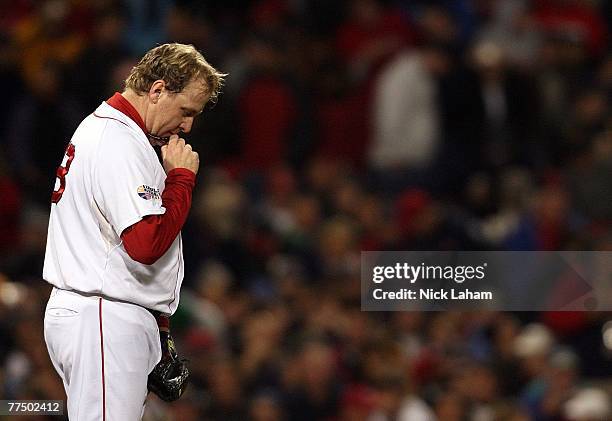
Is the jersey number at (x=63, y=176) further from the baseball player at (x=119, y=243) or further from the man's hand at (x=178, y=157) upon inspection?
the man's hand at (x=178, y=157)

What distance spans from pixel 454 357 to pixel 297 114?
2.29 metres

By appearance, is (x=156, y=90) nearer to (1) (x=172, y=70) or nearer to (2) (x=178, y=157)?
(1) (x=172, y=70)

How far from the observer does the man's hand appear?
3.49 meters

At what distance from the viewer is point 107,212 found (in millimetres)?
3318

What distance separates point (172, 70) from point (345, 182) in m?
4.99

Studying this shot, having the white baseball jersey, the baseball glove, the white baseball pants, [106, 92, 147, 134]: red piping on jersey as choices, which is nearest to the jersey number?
the white baseball jersey

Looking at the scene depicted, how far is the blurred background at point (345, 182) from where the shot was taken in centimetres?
702

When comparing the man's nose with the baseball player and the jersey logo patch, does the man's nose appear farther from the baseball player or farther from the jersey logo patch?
the jersey logo patch

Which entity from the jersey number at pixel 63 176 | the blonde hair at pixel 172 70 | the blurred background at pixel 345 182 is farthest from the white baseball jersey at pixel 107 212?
the blurred background at pixel 345 182

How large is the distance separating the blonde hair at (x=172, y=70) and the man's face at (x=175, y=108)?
18 mm

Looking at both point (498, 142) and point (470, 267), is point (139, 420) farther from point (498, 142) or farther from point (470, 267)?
point (498, 142)

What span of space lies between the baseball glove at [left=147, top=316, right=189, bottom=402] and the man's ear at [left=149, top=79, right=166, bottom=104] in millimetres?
694

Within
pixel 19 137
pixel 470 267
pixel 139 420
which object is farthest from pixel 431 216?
pixel 139 420

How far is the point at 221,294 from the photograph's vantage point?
759 cm
